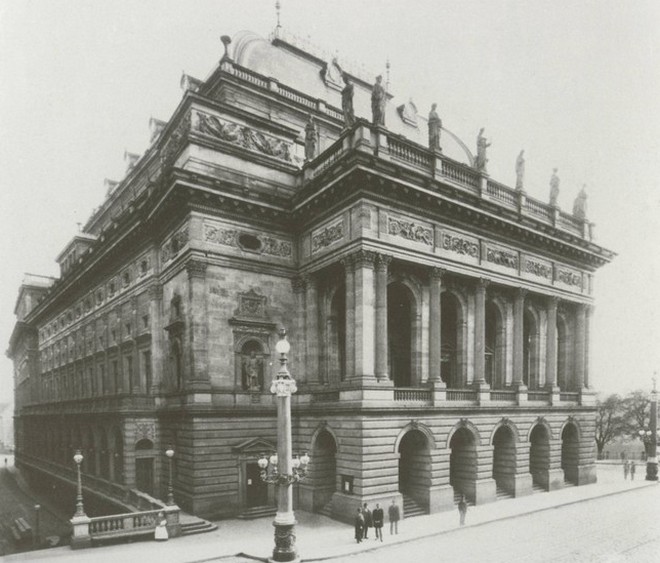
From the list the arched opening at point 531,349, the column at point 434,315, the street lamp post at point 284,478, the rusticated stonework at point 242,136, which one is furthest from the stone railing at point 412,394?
the rusticated stonework at point 242,136

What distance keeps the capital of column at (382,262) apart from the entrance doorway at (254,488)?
10825 millimetres

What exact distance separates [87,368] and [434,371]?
28321 mm

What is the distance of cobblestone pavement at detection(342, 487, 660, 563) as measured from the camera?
57.2 feet

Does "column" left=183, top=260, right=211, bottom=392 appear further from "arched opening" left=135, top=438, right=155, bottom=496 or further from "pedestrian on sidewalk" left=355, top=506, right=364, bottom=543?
"pedestrian on sidewalk" left=355, top=506, right=364, bottom=543

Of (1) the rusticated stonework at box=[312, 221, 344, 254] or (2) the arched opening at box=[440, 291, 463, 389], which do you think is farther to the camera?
(2) the arched opening at box=[440, 291, 463, 389]

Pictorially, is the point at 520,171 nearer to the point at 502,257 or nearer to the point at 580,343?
the point at 502,257

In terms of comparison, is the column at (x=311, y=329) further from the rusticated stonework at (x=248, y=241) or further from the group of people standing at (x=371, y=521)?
the group of people standing at (x=371, y=521)

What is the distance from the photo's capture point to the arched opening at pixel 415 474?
965 inches

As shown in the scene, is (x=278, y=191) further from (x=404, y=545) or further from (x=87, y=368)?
(x=87, y=368)

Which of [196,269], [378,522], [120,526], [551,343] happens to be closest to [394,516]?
[378,522]

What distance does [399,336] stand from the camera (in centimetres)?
2922

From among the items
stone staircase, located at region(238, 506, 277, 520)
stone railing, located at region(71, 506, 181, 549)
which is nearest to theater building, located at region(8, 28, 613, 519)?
stone staircase, located at region(238, 506, 277, 520)

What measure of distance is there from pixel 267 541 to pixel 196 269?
38.8 feet

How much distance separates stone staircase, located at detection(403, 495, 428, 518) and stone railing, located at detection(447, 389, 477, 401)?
5035mm
